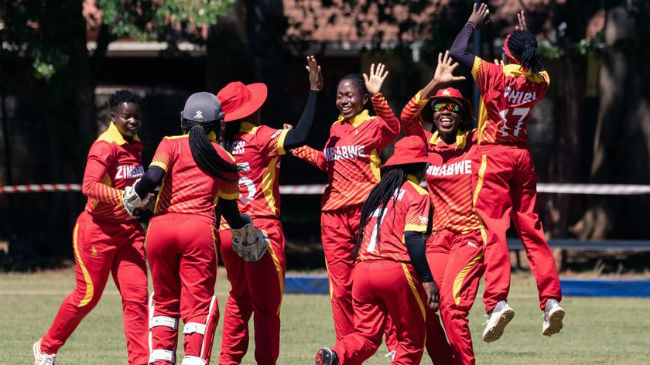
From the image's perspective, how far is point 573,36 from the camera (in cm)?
2066

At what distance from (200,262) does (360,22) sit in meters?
12.3

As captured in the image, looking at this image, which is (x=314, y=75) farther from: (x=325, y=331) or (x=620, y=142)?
(x=620, y=142)

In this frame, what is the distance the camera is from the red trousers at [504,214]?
10.5m

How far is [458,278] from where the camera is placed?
10703mm

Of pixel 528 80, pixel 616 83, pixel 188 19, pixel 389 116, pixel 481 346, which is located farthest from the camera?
pixel 616 83

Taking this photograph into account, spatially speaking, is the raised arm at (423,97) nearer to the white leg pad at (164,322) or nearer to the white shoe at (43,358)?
the white leg pad at (164,322)

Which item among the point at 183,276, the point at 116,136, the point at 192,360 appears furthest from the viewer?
the point at 116,136

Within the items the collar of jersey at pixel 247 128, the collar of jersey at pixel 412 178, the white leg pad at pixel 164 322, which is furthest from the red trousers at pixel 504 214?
the white leg pad at pixel 164 322

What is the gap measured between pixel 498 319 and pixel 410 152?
152cm

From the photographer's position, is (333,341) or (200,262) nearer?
(200,262)

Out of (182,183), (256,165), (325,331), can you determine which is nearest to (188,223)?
(182,183)

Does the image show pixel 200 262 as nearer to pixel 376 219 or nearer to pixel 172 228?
pixel 172 228

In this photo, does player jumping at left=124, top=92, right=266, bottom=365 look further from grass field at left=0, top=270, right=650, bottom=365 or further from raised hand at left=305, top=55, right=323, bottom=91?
grass field at left=0, top=270, right=650, bottom=365

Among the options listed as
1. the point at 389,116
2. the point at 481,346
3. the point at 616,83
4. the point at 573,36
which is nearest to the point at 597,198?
the point at 616,83
